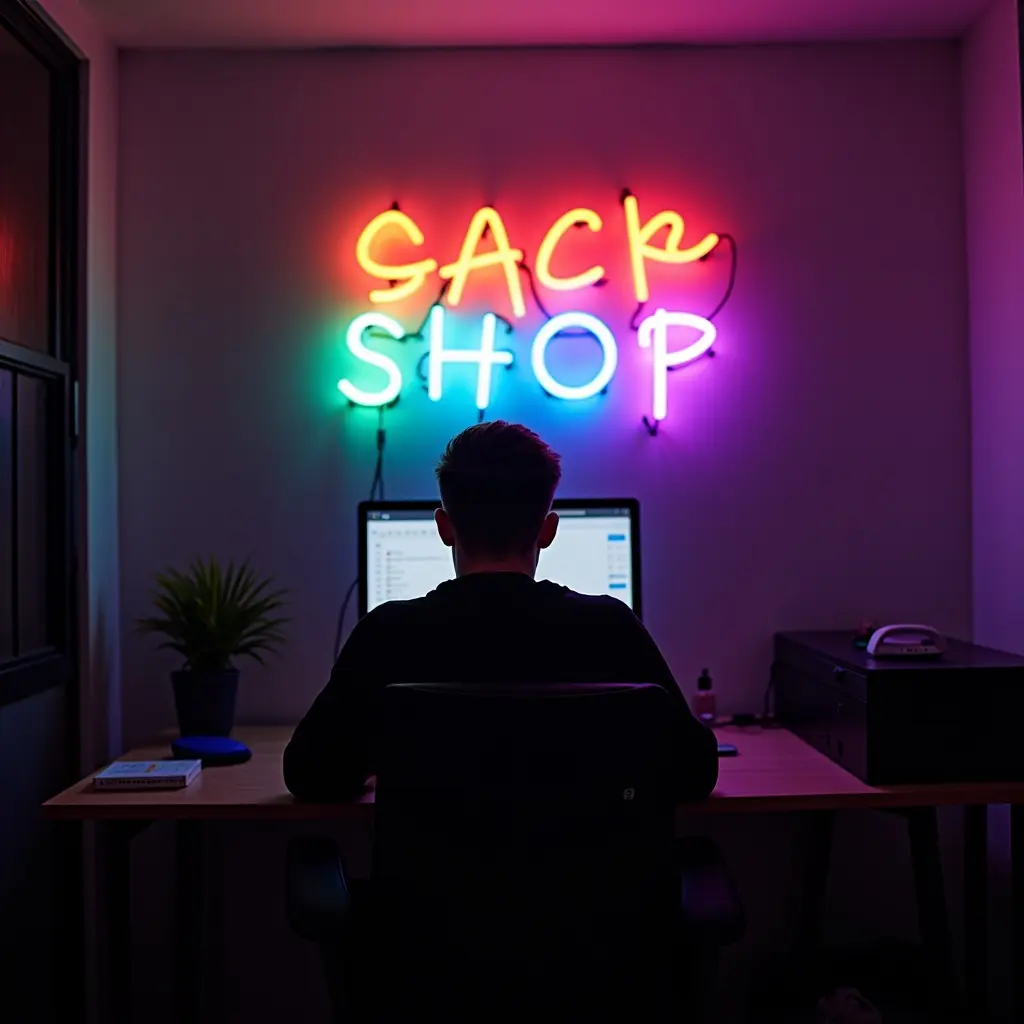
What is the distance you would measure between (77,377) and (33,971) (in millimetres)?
1412

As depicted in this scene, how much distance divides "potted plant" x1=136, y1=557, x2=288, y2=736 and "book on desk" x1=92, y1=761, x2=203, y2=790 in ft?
1.03

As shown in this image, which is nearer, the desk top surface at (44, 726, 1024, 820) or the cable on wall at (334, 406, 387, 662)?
the desk top surface at (44, 726, 1024, 820)

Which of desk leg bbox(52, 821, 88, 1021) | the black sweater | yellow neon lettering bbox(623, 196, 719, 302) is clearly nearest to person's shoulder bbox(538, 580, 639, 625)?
the black sweater

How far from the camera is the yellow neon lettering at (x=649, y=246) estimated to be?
279cm

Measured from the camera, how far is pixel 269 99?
2.85 meters

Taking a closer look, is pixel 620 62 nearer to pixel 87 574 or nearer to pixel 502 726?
pixel 87 574

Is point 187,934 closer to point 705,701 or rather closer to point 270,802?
point 270,802

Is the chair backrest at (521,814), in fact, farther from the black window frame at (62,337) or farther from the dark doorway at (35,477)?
the black window frame at (62,337)

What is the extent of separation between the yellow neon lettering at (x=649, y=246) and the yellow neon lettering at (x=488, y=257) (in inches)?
12.4

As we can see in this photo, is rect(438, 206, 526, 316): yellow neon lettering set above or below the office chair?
above

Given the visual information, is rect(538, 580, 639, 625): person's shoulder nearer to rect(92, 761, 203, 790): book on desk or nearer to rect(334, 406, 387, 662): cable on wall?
rect(92, 761, 203, 790): book on desk

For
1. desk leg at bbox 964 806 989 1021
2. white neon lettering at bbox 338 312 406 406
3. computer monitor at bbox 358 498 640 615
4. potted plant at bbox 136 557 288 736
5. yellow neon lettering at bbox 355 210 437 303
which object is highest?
yellow neon lettering at bbox 355 210 437 303

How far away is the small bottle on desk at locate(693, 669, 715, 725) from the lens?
272 centimetres

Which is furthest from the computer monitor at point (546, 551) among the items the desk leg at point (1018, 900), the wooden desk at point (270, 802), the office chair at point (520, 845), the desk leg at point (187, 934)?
→ the office chair at point (520, 845)
